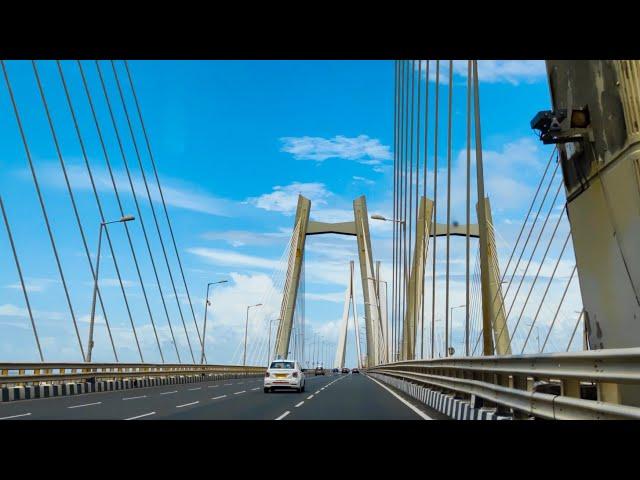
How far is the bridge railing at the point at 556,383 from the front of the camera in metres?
5.98

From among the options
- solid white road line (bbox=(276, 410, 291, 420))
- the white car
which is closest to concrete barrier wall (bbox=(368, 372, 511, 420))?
solid white road line (bbox=(276, 410, 291, 420))

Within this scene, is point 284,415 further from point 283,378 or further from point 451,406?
point 283,378

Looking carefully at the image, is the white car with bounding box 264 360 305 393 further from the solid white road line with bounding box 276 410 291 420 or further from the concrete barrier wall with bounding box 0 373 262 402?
the solid white road line with bounding box 276 410 291 420

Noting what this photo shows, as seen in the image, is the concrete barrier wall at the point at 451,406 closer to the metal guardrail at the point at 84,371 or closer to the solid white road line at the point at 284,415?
the solid white road line at the point at 284,415

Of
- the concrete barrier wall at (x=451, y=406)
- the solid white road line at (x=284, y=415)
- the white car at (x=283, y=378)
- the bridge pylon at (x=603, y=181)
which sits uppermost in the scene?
the bridge pylon at (x=603, y=181)

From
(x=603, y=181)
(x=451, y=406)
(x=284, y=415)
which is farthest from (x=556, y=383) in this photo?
(x=284, y=415)

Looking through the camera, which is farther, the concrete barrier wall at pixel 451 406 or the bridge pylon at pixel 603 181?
the bridge pylon at pixel 603 181

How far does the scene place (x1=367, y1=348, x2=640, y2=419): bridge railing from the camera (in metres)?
5.98

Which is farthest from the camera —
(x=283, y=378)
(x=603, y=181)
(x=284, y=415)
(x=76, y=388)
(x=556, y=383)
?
(x=283, y=378)

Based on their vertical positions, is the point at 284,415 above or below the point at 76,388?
below

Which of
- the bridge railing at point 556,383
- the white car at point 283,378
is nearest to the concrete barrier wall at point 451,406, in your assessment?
the bridge railing at point 556,383

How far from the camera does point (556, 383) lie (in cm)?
960
